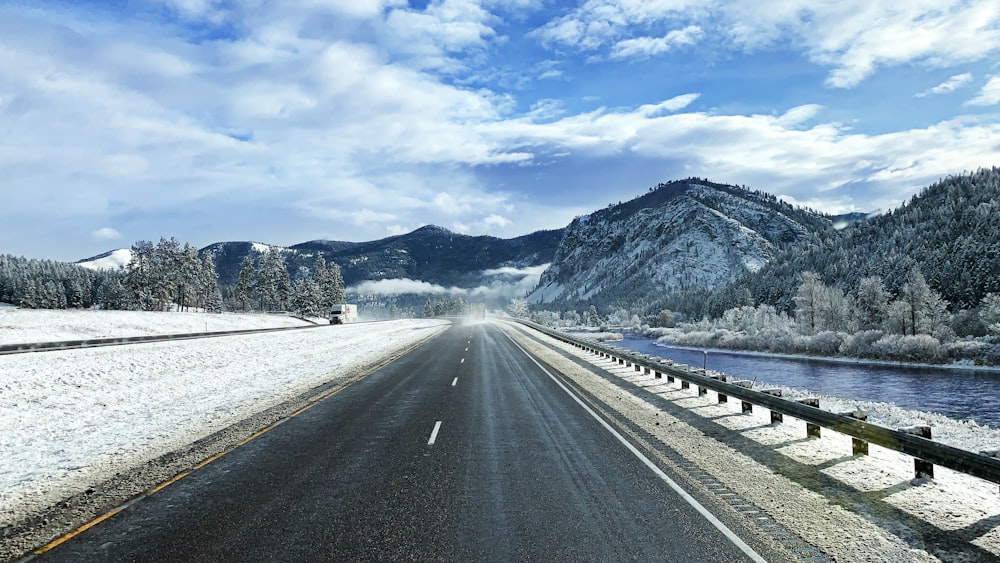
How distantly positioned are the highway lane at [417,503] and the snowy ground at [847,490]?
121 centimetres

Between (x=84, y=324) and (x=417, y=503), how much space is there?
4341 centimetres

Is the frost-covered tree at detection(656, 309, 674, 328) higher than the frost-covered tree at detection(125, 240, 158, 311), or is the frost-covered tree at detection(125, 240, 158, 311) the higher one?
the frost-covered tree at detection(125, 240, 158, 311)

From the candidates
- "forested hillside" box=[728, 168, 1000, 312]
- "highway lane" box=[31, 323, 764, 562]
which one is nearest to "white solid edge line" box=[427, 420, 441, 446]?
"highway lane" box=[31, 323, 764, 562]

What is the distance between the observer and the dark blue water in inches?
1090

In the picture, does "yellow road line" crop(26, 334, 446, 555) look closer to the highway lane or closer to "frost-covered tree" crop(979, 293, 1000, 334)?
the highway lane

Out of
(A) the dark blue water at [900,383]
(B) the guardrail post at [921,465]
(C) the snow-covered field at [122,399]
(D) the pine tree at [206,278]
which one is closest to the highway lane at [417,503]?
(C) the snow-covered field at [122,399]

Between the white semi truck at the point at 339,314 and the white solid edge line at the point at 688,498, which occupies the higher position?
the white semi truck at the point at 339,314

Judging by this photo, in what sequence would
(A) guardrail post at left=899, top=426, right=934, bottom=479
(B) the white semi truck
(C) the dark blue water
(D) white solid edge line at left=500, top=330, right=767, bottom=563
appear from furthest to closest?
(B) the white semi truck → (C) the dark blue water → (A) guardrail post at left=899, top=426, right=934, bottom=479 → (D) white solid edge line at left=500, top=330, right=767, bottom=563

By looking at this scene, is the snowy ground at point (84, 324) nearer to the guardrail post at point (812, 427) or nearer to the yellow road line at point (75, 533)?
the yellow road line at point (75, 533)

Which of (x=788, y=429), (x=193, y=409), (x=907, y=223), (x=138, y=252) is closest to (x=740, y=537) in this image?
(x=788, y=429)

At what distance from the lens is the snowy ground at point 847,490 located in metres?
5.57

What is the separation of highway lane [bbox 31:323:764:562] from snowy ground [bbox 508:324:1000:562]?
1.21 m

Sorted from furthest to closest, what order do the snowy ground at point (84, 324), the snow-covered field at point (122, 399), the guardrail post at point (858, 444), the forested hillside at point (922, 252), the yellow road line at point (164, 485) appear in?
the forested hillside at point (922, 252) < the snowy ground at point (84, 324) < the guardrail post at point (858, 444) < the snow-covered field at point (122, 399) < the yellow road line at point (164, 485)

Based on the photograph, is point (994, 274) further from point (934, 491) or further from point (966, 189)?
point (934, 491)
